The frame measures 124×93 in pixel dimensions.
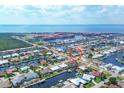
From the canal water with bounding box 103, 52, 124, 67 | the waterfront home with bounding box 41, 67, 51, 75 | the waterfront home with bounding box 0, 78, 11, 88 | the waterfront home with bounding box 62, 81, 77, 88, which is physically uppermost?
the canal water with bounding box 103, 52, 124, 67

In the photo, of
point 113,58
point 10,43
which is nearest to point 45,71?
point 10,43

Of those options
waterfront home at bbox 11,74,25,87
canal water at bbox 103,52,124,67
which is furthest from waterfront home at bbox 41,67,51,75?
canal water at bbox 103,52,124,67

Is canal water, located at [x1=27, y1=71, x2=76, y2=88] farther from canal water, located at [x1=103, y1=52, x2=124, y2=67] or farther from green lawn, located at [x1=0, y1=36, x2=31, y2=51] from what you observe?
green lawn, located at [x1=0, y1=36, x2=31, y2=51]

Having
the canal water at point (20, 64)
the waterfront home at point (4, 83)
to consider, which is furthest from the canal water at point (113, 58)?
the waterfront home at point (4, 83)

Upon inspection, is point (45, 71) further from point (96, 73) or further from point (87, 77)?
point (96, 73)

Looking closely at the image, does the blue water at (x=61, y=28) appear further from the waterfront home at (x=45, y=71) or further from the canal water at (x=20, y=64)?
the waterfront home at (x=45, y=71)

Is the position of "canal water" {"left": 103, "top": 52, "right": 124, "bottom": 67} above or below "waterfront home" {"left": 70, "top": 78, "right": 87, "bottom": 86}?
above

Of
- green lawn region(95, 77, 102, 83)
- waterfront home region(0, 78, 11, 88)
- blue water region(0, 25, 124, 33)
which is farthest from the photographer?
blue water region(0, 25, 124, 33)

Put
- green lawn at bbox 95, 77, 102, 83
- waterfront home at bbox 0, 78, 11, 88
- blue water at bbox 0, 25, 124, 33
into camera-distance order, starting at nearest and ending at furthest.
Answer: waterfront home at bbox 0, 78, 11, 88
green lawn at bbox 95, 77, 102, 83
blue water at bbox 0, 25, 124, 33
